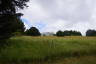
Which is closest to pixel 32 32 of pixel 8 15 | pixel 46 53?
pixel 46 53

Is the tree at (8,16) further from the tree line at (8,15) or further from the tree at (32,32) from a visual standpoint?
the tree at (32,32)

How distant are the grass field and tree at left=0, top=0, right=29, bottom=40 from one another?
2.23 m

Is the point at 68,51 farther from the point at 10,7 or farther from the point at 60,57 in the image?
the point at 10,7

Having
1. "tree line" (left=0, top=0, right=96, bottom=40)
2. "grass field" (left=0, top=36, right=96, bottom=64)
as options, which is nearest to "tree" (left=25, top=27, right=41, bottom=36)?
"grass field" (left=0, top=36, right=96, bottom=64)

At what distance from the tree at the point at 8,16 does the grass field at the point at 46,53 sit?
87.6 inches

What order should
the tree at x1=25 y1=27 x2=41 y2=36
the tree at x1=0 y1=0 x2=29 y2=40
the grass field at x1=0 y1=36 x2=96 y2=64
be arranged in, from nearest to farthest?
1. the tree at x1=0 y1=0 x2=29 y2=40
2. the grass field at x1=0 y1=36 x2=96 y2=64
3. the tree at x1=25 y1=27 x2=41 y2=36

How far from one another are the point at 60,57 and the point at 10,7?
6.62 m

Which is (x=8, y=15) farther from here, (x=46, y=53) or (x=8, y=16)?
(x=46, y=53)

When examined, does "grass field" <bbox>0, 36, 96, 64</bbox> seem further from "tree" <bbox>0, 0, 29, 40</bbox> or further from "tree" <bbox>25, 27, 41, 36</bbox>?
"tree" <bbox>25, 27, 41, 36</bbox>

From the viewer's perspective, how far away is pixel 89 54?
68.4 feet

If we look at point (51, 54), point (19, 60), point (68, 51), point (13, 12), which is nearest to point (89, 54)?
point (68, 51)

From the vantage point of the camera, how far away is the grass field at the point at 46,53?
17.9 m

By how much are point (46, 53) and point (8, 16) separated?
17.3 ft

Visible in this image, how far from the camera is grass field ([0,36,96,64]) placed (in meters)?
17.9
